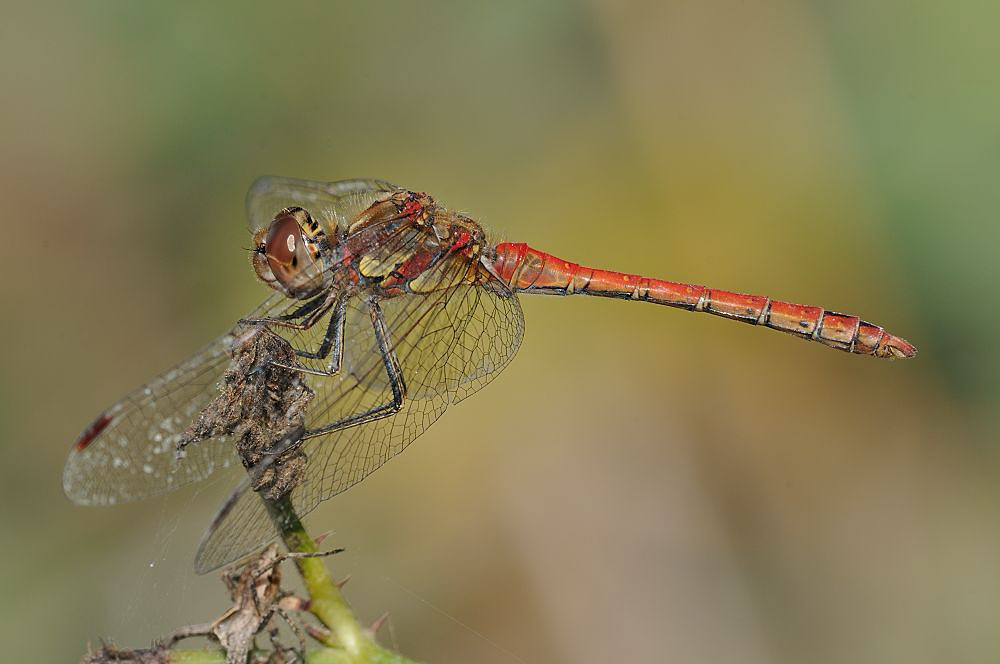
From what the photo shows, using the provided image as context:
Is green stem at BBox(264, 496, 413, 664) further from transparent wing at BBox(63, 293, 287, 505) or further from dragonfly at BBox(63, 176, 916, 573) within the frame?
transparent wing at BBox(63, 293, 287, 505)

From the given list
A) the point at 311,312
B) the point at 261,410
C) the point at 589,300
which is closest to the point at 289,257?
the point at 311,312

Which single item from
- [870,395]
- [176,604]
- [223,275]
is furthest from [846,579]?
[223,275]

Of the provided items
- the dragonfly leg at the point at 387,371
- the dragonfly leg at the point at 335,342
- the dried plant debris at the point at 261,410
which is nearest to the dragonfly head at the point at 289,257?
the dragonfly leg at the point at 335,342

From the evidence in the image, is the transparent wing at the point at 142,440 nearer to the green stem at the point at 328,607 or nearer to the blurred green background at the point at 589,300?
the blurred green background at the point at 589,300

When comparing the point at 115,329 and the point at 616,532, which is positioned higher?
the point at 115,329

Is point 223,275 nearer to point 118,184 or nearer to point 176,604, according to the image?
point 118,184

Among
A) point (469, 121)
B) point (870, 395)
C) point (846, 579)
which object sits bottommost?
point (846, 579)

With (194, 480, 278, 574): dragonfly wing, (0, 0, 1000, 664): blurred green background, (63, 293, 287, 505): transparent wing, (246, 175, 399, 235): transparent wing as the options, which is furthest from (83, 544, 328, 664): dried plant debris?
(246, 175, 399, 235): transparent wing
